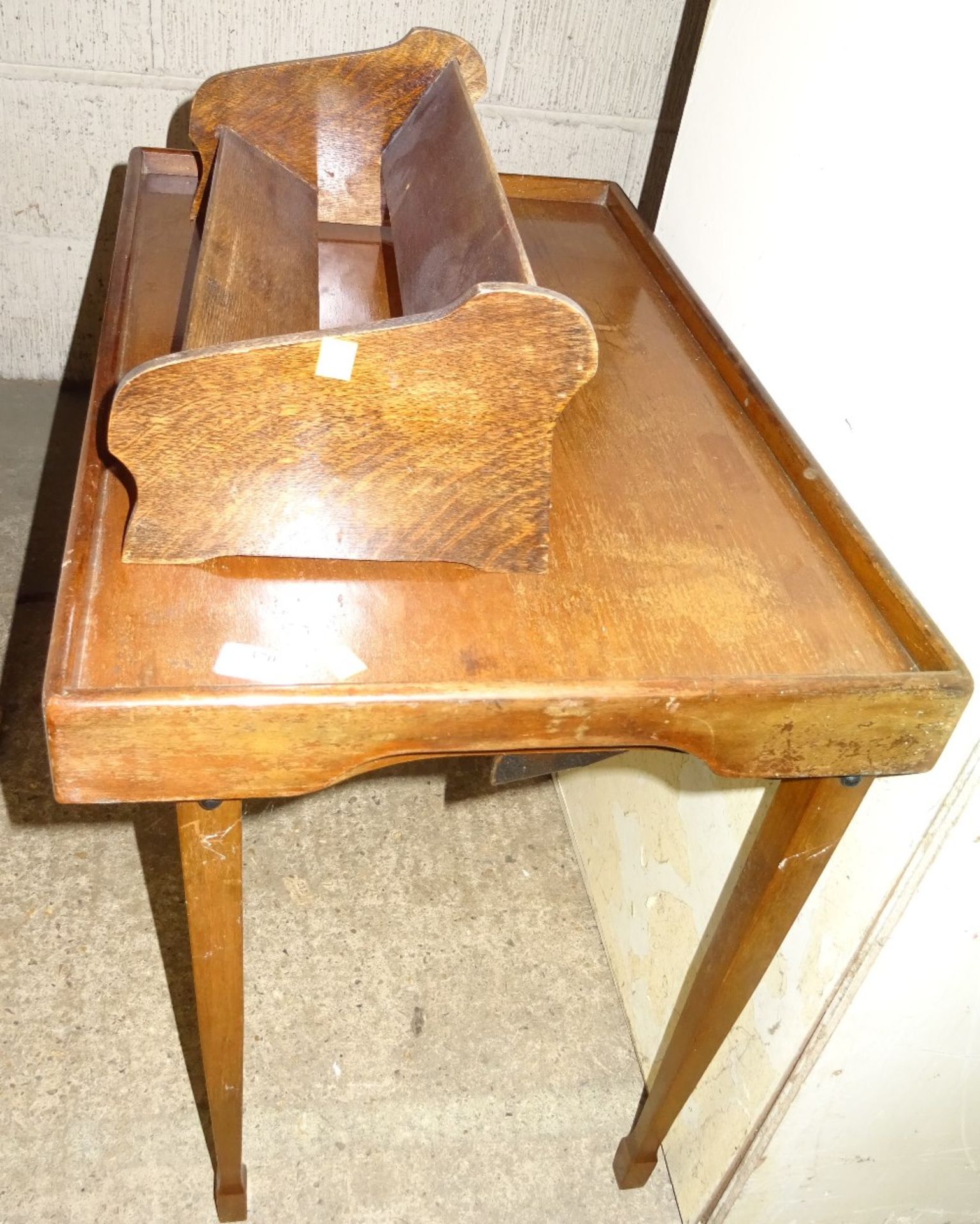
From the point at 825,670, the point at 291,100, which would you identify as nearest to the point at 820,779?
the point at 825,670

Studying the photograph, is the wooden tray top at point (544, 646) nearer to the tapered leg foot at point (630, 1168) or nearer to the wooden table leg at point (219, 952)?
the wooden table leg at point (219, 952)

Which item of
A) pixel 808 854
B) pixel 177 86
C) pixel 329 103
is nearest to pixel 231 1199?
pixel 808 854

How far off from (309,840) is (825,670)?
111cm

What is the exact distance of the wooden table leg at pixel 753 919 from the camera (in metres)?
0.93

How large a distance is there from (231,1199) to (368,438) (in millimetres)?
934

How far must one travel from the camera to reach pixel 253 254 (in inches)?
39.6

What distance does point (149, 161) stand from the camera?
55.9 inches

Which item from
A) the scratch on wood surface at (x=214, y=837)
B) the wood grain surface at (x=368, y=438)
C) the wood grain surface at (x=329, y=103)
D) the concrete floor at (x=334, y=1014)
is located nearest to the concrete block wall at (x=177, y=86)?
the concrete floor at (x=334, y=1014)

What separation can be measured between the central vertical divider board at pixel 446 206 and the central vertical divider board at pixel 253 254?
9 cm

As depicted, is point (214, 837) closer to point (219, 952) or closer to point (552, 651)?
point (219, 952)

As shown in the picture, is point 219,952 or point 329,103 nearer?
point 219,952

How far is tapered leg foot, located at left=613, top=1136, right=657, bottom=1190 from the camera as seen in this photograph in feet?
4.37

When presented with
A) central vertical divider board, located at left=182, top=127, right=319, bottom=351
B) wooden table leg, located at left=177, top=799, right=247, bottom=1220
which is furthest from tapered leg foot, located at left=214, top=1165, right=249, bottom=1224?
central vertical divider board, located at left=182, top=127, right=319, bottom=351

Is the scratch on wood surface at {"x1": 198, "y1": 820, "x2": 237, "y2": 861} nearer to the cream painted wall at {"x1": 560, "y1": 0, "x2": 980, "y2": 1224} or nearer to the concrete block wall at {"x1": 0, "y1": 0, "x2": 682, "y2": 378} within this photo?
the cream painted wall at {"x1": 560, "y1": 0, "x2": 980, "y2": 1224}
